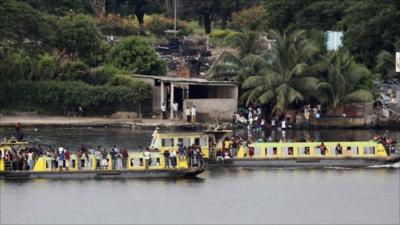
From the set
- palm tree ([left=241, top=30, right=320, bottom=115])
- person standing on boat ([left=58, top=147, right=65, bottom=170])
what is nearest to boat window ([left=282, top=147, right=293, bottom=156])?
person standing on boat ([left=58, top=147, right=65, bottom=170])

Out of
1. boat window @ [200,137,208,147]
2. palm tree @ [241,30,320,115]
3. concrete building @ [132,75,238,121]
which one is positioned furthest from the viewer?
concrete building @ [132,75,238,121]

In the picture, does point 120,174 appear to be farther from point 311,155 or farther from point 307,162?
point 311,155

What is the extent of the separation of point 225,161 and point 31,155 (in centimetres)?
1213

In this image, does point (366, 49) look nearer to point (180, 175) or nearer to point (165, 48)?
point (165, 48)

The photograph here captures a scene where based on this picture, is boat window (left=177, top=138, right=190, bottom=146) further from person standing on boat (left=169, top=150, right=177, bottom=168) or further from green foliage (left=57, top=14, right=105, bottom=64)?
green foliage (left=57, top=14, right=105, bottom=64)

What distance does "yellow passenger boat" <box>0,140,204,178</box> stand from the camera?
98562 millimetres

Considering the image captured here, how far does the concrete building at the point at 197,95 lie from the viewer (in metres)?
129

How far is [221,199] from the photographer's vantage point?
94562 mm

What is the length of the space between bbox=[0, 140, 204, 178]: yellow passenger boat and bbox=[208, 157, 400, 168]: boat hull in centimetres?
499

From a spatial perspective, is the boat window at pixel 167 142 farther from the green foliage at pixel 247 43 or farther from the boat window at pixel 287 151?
the green foliage at pixel 247 43

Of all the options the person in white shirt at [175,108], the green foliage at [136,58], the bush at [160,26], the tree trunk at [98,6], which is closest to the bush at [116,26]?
the bush at [160,26]

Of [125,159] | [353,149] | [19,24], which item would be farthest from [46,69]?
[125,159]

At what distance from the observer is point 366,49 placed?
14362 cm

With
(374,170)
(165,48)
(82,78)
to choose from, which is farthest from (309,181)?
(165,48)
